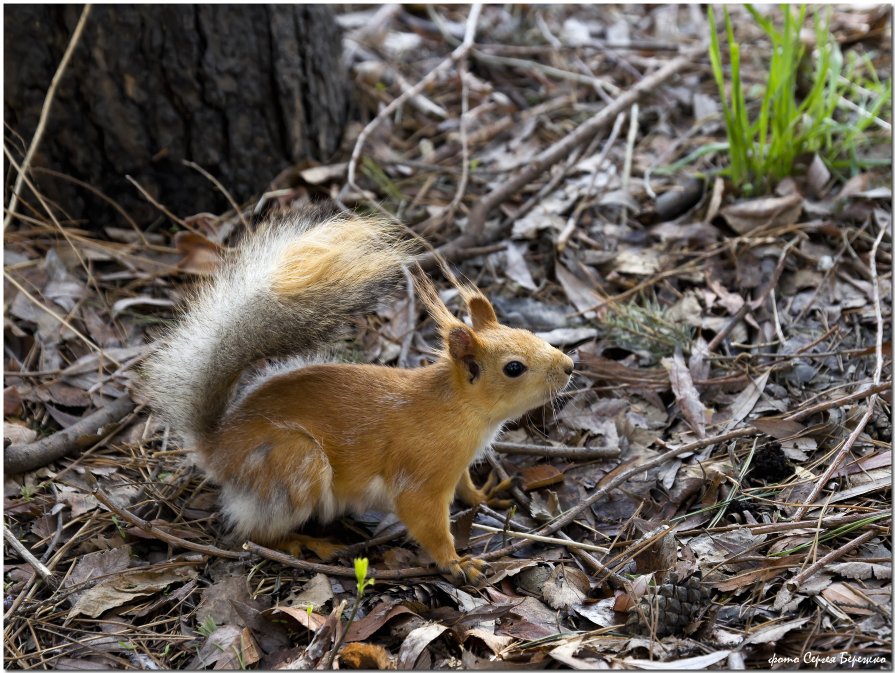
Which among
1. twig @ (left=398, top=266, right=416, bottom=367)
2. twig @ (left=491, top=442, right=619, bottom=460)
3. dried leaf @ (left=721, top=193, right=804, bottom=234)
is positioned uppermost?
dried leaf @ (left=721, top=193, right=804, bottom=234)

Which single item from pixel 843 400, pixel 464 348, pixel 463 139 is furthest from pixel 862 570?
pixel 463 139

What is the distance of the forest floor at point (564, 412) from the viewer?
8.54 feet

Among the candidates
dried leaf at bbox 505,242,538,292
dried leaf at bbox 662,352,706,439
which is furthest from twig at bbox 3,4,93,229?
dried leaf at bbox 662,352,706,439

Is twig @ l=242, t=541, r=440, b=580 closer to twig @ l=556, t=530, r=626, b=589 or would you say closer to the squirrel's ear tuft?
twig @ l=556, t=530, r=626, b=589

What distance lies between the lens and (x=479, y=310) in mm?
3119

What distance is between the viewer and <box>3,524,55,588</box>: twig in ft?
9.33

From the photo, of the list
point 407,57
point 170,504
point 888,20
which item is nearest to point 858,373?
point 170,504

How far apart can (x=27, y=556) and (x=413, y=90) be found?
3.35m

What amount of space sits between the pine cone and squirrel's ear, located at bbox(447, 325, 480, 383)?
0.93m

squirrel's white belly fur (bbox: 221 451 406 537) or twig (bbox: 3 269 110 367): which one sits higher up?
twig (bbox: 3 269 110 367)

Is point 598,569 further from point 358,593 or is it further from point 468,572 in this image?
point 358,593

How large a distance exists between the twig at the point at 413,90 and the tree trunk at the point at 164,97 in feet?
1.02

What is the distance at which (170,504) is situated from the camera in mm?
3195

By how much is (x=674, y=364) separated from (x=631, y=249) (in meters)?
Answer: 0.87
